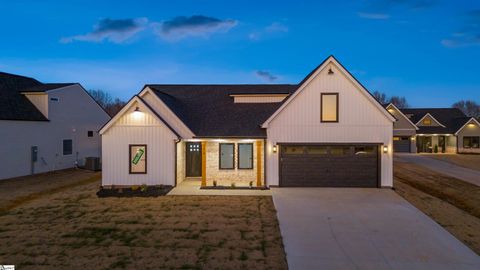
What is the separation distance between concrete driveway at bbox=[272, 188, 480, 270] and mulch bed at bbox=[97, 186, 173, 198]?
5.50 m

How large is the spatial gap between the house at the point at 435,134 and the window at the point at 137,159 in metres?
30.9

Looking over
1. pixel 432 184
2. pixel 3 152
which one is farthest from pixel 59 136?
pixel 432 184

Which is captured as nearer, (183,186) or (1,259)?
(1,259)

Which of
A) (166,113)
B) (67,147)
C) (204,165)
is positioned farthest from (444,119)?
(67,147)

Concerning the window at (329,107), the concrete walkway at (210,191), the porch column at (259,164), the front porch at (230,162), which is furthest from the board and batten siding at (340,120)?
the concrete walkway at (210,191)

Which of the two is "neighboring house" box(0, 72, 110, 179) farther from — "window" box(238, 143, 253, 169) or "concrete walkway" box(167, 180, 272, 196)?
"window" box(238, 143, 253, 169)

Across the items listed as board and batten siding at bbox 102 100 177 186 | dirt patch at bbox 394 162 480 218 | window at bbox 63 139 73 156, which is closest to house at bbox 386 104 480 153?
dirt patch at bbox 394 162 480 218

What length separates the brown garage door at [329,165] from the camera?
592 inches

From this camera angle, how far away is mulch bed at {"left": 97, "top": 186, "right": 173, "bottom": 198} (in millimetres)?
13586

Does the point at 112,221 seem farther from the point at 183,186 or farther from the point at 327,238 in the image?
the point at 327,238

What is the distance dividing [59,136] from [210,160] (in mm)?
13520

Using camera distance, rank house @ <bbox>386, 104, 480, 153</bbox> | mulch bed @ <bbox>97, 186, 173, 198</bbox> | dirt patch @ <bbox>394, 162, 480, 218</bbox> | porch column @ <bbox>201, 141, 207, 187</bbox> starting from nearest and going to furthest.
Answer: dirt patch @ <bbox>394, 162, 480, 218</bbox> < mulch bed @ <bbox>97, 186, 173, 198</bbox> < porch column @ <bbox>201, 141, 207, 187</bbox> < house @ <bbox>386, 104, 480, 153</bbox>

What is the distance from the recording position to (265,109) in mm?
18125

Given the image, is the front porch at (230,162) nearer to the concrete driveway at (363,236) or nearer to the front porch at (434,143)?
the concrete driveway at (363,236)
